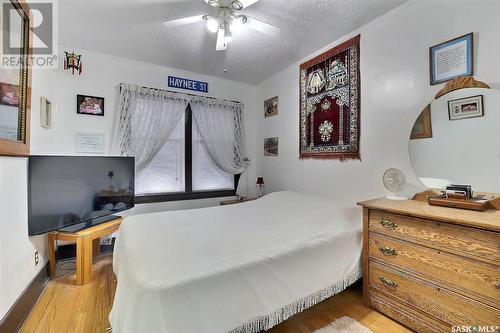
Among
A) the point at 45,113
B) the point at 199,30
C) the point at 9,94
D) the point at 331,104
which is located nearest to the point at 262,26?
the point at 199,30

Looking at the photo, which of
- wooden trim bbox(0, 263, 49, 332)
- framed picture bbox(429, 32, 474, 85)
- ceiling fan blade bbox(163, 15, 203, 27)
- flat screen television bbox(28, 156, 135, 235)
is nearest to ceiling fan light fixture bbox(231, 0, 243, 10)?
ceiling fan blade bbox(163, 15, 203, 27)

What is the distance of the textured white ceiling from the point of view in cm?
191

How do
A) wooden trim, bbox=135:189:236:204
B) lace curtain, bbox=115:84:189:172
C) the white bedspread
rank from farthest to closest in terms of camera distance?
wooden trim, bbox=135:189:236:204
lace curtain, bbox=115:84:189:172
the white bedspread

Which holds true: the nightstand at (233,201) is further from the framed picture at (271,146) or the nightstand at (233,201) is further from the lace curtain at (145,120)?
the lace curtain at (145,120)

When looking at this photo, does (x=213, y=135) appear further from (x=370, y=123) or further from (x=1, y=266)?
(x=1, y=266)

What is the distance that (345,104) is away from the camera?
8.02 feet

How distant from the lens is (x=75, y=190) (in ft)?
7.32

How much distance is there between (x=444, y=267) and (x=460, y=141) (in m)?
0.97

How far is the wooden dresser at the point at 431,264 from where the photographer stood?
118 cm

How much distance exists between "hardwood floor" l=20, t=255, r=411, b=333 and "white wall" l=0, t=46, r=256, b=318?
270mm

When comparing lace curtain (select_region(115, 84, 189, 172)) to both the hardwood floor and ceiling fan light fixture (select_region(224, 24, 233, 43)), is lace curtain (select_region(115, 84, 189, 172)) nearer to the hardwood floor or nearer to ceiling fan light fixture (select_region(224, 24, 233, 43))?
the hardwood floor

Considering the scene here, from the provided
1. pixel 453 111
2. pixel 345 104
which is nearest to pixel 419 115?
pixel 453 111

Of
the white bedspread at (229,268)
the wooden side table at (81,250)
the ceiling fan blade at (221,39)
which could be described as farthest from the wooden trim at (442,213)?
the wooden side table at (81,250)

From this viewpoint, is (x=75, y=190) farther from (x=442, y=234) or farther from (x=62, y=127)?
(x=442, y=234)
